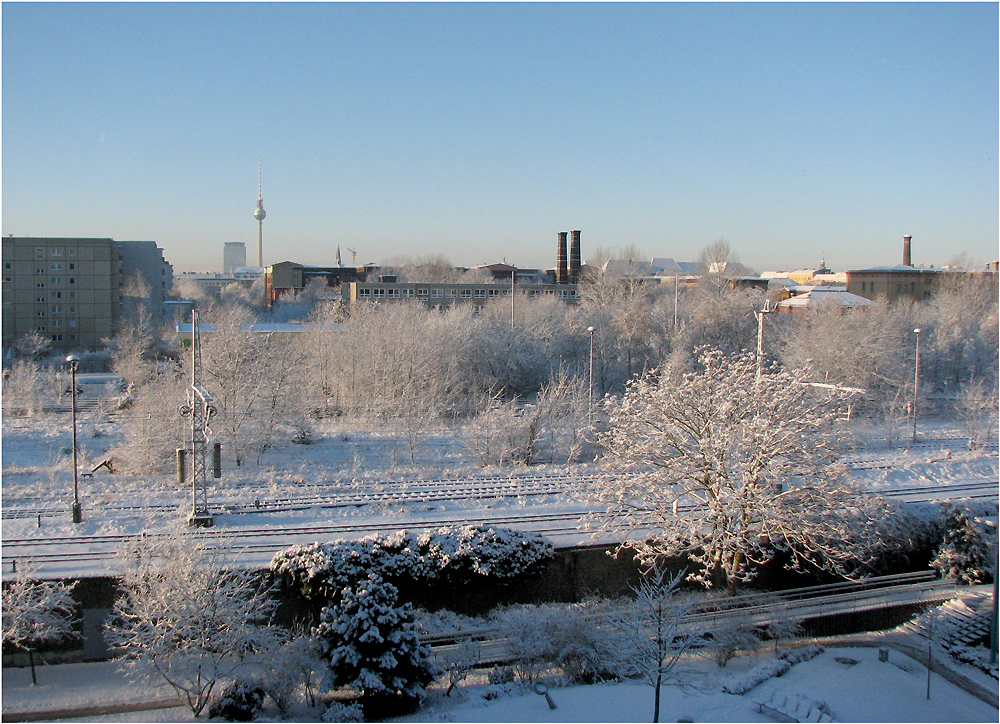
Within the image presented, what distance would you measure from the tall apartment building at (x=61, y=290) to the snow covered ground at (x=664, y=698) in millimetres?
35713

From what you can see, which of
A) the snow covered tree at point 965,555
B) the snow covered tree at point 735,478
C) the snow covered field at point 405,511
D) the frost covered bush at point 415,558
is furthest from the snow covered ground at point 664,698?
the snow covered tree at point 965,555

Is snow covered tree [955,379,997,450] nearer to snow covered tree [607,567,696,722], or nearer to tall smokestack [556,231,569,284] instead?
snow covered tree [607,567,696,722]

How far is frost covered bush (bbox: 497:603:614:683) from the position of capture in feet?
35.2

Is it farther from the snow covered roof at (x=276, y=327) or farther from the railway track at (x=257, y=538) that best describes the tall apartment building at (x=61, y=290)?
the railway track at (x=257, y=538)

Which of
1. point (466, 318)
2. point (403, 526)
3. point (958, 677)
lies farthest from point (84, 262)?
point (958, 677)

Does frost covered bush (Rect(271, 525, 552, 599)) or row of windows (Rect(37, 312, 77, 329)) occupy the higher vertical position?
row of windows (Rect(37, 312, 77, 329))

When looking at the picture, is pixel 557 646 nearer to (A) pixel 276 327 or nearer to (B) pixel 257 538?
(B) pixel 257 538

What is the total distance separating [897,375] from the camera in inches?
1254

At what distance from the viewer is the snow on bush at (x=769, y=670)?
33.7ft

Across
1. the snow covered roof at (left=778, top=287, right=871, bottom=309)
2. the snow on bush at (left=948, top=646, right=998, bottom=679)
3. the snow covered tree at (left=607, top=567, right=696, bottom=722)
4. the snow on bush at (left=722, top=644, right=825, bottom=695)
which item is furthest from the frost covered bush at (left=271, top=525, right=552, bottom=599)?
the snow covered roof at (left=778, top=287, right=871, bottom=309)

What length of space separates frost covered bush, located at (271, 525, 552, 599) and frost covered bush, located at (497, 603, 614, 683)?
1.29 m

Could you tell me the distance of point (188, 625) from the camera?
1005 cm

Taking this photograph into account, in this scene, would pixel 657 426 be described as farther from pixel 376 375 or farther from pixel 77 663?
pixel 376 375

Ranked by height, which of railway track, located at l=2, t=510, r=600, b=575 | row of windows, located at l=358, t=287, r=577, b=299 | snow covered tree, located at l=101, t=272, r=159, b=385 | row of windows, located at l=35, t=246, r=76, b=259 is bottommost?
railway track, located at l=2, t=510, r=600, b=575
